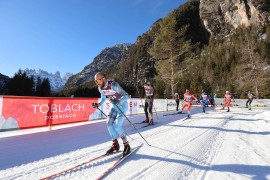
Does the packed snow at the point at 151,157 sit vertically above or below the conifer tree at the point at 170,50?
below

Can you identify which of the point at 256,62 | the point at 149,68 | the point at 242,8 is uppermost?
the point at 242,8

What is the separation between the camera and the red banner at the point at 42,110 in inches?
300

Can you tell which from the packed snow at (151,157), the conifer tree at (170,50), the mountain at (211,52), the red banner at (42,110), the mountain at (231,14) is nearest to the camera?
the packed snow at (151,157)

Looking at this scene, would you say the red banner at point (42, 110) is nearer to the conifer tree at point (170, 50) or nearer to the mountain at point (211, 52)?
the mountain at point (211, 52)

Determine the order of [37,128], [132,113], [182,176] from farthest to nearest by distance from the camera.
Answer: [132,113] < [37,128] < [182,176]

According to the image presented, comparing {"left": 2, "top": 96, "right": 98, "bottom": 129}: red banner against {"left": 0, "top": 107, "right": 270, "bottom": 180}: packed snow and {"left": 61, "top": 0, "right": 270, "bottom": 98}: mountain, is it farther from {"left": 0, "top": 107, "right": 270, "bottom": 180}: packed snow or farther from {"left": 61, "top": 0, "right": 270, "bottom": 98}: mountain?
{"left": 61, "top": 0, "right": 270, "bottom": 98}: mountain

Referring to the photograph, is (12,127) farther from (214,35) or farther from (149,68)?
(149,68)

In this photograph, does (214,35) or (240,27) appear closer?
(240,27)

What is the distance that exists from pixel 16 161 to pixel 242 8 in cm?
13069

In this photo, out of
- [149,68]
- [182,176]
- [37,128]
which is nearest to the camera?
[182,176]

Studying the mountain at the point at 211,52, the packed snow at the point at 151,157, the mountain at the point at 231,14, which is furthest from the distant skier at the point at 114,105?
the mountain at the point at 231,14

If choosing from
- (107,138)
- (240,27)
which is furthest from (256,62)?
(240,27)

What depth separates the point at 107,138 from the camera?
23.6 ft

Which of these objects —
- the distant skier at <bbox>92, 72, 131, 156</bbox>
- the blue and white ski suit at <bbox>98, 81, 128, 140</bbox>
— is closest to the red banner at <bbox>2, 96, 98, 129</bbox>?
the distant skier at <bbox>92, 72, 131, 156</bbox>
